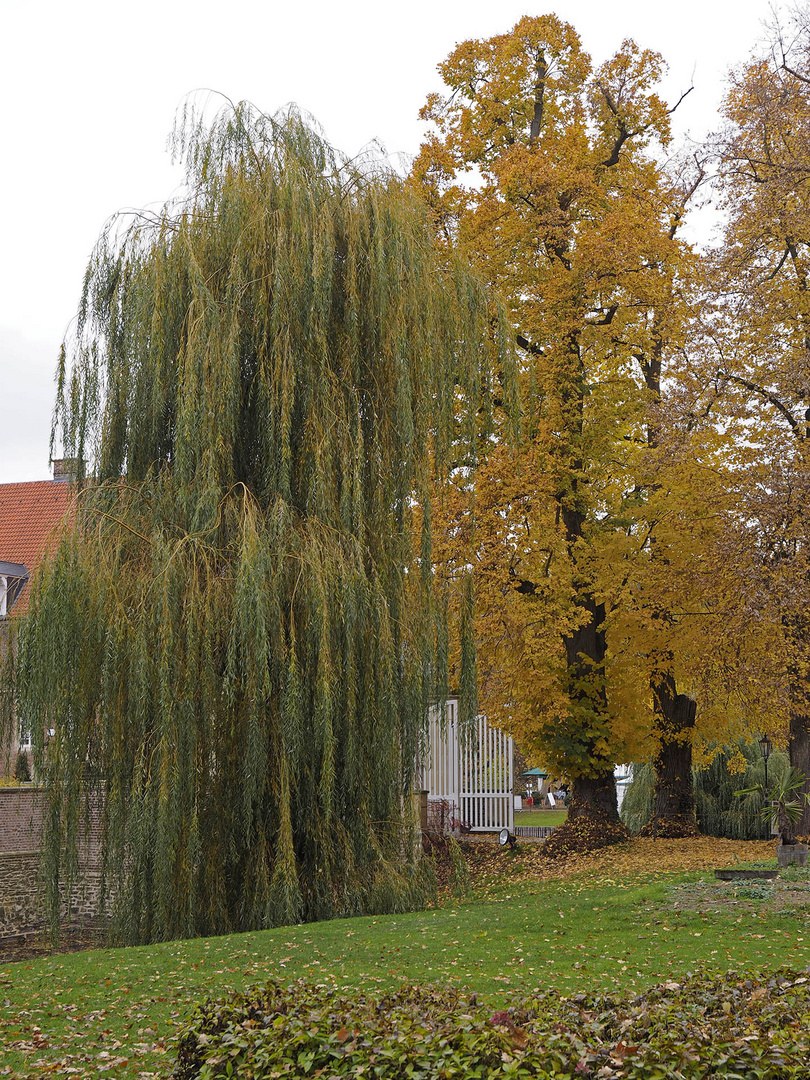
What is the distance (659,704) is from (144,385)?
12098 millimetres

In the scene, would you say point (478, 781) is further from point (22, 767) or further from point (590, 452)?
point (22, 767)

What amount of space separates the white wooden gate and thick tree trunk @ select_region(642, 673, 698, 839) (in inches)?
138

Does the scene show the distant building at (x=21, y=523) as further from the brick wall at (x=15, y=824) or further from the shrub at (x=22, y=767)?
the brick wall at (x=15, y=824)

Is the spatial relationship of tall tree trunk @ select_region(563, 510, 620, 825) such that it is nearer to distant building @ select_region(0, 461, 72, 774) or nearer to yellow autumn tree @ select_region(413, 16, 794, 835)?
yellow autumn tree @ select_region(413, 16, 794, 835)

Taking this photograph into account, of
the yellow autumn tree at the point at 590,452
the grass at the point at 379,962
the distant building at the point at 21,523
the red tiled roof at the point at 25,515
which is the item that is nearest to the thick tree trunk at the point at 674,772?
the yellow autumn tree at the point at 590,452

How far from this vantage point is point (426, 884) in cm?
1155

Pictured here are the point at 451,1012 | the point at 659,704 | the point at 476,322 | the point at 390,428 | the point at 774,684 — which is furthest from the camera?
the point at 659,704

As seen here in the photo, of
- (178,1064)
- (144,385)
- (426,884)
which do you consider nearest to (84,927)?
(426,884)

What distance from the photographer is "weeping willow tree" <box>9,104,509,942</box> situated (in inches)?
403

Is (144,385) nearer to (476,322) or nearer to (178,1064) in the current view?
(476,322)

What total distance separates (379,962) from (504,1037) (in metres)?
4.38

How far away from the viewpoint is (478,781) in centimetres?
2312

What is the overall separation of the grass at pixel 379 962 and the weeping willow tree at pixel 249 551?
0.98 meters

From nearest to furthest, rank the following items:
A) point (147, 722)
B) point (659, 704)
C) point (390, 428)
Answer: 1. point (147, 722)
2. point (390, 428)
3. point (659, 704)
